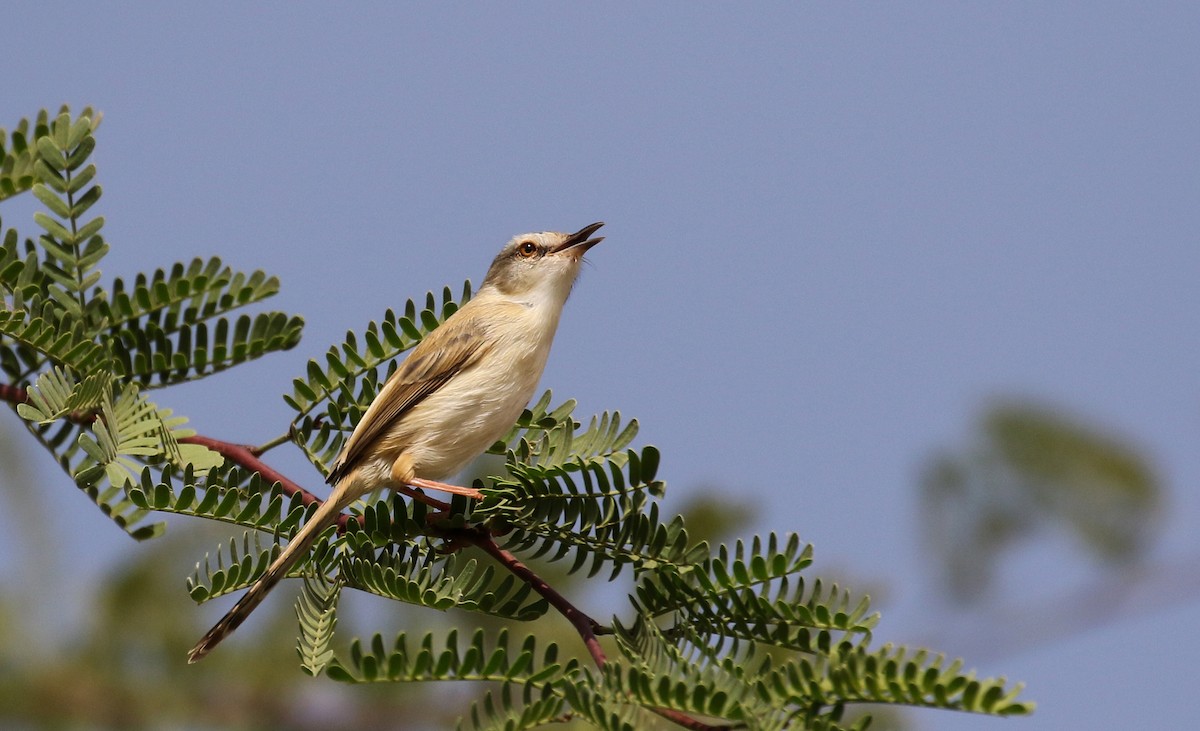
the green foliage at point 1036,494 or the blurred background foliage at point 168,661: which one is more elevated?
the green foliage at point 1036,494

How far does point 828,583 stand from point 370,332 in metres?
1.70

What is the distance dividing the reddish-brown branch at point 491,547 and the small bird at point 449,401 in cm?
26

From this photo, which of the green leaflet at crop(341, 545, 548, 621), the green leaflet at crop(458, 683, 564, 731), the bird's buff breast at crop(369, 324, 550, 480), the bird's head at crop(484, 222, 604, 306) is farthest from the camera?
the bird's head at crop(484, 222, 604, 306)

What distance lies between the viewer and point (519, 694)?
8.02 ft

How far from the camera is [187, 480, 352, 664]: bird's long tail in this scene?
304 centimetres

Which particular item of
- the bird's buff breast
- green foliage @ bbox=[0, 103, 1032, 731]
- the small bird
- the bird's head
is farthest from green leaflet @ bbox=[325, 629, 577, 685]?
the bird's head

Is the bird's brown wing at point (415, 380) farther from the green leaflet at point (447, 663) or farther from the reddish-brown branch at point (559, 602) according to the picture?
the green leaflet at point (447, 663)

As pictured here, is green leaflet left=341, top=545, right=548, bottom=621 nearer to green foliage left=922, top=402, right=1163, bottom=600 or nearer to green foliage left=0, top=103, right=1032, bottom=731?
green foliage left=0, top=103, right=1032, bottom=731

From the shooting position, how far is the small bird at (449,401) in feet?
13.3

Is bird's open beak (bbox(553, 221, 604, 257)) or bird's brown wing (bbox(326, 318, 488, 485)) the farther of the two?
bird's open beak (bbox(553, 221, 604, 257))

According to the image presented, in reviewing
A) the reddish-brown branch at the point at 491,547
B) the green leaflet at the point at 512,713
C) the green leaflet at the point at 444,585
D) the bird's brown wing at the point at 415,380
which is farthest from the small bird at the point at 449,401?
the green leaflet at the point at 512,713

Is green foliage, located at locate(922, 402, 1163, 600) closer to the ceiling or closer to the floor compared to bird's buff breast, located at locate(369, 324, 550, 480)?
closer to the ceiling

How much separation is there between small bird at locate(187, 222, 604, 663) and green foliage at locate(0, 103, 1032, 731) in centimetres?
17

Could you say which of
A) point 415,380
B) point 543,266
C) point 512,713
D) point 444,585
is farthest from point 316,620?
point 543,266
